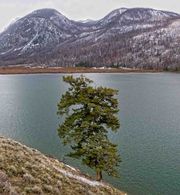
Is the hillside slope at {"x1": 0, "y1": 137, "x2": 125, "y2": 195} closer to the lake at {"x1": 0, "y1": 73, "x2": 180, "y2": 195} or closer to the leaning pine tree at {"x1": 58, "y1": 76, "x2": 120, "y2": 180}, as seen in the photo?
the leaning pine tree at {"x1": 58, "y1": 76, "x2": 120, "y2": 180}

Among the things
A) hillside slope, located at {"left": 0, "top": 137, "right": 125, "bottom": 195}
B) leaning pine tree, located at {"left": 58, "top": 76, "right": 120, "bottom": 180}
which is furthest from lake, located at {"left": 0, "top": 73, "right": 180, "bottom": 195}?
hillside slope, located at {"left": 0, "top": 137, "right": 125, "bottom": 195}

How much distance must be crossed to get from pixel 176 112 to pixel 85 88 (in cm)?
6798

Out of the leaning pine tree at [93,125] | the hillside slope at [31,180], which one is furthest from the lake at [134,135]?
the hillside slope at [31,180]

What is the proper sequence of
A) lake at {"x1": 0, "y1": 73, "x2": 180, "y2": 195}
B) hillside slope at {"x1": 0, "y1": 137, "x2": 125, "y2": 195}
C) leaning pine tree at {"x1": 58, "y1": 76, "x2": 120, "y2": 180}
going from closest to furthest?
hillside slope at {"x1": 0, "y1": 137, "x2": 125, "y2": 195}
leaning pine tree at {"x1": 58, "y1": 76, "x2": 120, "y2": 180}
lake at {"x1": 0, "y1": 73, "x2": 180, "y2": 195}

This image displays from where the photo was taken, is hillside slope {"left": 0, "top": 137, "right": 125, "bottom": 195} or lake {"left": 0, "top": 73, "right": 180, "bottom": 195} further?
lake {"left": 0, "top": 73, "right": 180, "bottom": 195}

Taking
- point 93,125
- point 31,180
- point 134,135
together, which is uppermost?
point 93,125

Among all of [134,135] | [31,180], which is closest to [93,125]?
[31,180]

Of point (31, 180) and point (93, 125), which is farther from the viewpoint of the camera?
point (93, 125)

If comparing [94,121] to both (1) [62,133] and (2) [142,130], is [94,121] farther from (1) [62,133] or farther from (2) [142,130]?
(2) [142,130]

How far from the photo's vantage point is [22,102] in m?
127

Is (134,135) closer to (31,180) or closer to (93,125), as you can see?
(93,125)

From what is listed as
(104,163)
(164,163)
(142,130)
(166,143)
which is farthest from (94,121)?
(142,130)

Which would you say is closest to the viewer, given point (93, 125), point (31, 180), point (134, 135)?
point (31, 180)

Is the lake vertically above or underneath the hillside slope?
underneath
